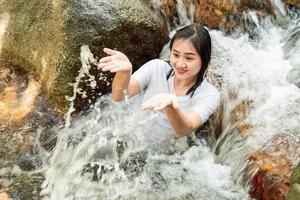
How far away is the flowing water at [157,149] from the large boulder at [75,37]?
4.6 inches

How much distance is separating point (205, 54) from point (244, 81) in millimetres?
1678

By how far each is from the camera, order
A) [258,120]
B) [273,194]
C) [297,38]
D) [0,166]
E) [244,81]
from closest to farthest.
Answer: [273,194]
[0,166]
[258,120]
[244,81]
[297,38]

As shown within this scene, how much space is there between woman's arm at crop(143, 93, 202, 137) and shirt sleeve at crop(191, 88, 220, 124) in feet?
0.19

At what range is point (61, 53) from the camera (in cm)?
492

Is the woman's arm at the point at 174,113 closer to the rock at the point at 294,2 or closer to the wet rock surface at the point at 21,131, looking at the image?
the wet rock surface at the point at 21,131

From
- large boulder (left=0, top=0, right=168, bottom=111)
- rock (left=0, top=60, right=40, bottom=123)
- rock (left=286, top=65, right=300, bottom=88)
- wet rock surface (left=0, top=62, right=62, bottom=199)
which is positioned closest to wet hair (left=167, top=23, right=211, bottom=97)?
large boulder (left=0, top=0, right=168, bottom=111)

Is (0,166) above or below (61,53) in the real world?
below

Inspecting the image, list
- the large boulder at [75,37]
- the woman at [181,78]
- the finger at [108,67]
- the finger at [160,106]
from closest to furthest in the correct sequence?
the finger at [160,106]
the finger at [108,67]
the woman at [181,78]
the large boulder at [75,37]

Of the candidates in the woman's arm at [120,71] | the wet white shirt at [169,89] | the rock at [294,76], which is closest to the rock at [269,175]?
the wet white shirt at [169,89]

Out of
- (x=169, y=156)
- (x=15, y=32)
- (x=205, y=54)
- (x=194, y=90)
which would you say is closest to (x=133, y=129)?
(x=169, y=156)

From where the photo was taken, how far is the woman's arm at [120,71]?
367cm

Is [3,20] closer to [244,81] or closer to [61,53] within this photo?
[61,53]

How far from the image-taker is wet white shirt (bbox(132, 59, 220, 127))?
3.99m

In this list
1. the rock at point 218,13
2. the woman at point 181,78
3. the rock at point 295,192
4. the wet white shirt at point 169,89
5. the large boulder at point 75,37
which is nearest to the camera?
the rock at point 295,192
